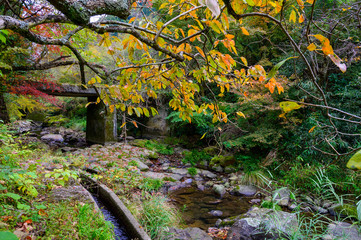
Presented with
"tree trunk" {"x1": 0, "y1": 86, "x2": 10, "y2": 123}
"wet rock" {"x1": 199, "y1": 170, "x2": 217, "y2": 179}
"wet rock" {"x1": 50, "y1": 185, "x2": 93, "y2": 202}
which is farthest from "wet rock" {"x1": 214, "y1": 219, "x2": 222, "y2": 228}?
"tree trunk" {"x1": 0, "y1": 86, "x2": 10, "y2": 123}

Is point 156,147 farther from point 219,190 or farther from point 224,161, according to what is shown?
point 219,190

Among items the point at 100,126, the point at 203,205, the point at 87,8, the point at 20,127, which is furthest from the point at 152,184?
the point at 20,127

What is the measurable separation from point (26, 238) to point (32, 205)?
66cm

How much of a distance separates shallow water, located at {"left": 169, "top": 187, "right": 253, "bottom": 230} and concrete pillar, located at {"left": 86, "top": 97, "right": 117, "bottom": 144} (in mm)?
4939

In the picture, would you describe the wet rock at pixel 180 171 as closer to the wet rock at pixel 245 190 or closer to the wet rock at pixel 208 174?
the wet rock at pixel 208 174

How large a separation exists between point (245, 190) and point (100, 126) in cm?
667

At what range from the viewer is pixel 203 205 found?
187 inches

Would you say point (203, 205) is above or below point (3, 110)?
below

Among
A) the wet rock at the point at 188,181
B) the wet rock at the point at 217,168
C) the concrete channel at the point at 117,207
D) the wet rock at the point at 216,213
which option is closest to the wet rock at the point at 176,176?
the wet rock at the point at 188,181

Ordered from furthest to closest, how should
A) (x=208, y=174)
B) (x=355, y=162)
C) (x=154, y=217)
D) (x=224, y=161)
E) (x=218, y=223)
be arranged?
(x=224, y=161)
(x=208, y=174)
(x=218, y=223)
(x=154, y=217)
(x=355, y=162)

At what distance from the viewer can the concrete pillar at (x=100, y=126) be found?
29.8 ft

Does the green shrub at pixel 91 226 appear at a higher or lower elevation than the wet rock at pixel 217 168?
higher

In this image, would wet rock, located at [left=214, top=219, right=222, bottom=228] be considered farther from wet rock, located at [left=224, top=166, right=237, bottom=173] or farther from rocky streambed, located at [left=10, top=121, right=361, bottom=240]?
wet rock, located at [left=224, top=166, right=237, bottom=173]

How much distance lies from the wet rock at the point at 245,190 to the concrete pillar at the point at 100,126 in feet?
19.1
